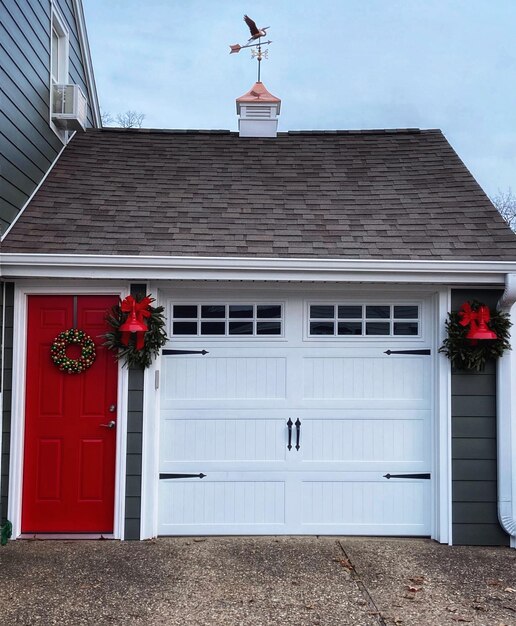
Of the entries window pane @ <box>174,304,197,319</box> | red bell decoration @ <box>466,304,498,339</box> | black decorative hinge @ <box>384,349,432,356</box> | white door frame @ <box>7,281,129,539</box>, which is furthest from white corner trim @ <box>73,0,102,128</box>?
red bell decoration @ <box>466,304,498,339</box>

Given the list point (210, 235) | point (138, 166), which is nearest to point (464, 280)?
point (210, 235)

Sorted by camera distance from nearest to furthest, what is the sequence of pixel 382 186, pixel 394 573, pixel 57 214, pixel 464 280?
pixel 394 573
pixel 464 280
pixel 57 214
pixel 382 186

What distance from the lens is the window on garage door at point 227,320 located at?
184 inches

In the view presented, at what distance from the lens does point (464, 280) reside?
4.36 metres

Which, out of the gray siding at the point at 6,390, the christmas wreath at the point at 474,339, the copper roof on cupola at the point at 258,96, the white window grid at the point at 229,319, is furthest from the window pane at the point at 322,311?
the copper roof on cupola at the point at 258,96

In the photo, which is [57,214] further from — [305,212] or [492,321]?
[492,321]

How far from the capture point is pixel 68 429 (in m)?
4.48

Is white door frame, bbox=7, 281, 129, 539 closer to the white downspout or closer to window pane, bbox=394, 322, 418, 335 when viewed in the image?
window pane, bbox=394, 322, 418, 335

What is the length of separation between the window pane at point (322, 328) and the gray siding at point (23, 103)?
2.72 metres

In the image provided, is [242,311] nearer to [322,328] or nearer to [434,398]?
[322,328]

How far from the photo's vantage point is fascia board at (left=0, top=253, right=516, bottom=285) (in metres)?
4.23

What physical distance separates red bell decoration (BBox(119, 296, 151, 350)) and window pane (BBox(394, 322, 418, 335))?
2.14 metres

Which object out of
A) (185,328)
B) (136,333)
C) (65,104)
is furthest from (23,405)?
(65,104)

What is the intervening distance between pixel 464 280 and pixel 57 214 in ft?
11.6
